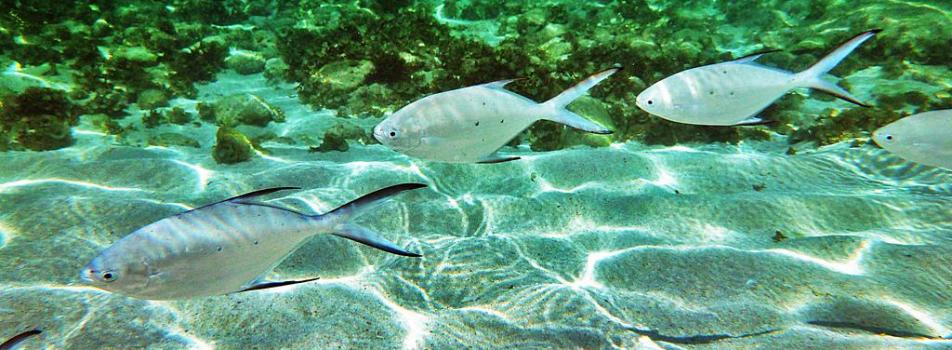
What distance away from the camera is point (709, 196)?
4.32 metres

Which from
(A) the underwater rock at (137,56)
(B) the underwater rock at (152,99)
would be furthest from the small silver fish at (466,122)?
(A) the underwater rock at (137,56)

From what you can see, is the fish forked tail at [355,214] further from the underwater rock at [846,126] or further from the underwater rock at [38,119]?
the underwater rock at [846,126]

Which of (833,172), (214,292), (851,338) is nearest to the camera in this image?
(214,292)

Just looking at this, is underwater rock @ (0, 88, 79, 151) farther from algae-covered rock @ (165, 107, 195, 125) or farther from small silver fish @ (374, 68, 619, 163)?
small silver fish @ (374, 68, 619, 163)

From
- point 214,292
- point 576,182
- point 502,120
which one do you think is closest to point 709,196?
point 576,182

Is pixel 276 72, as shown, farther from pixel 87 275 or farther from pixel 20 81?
pixel 87 275

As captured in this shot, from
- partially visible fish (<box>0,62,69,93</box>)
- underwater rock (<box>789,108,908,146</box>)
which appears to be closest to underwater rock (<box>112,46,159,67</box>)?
partially visible fish (<box>0,62,69,93</box>)

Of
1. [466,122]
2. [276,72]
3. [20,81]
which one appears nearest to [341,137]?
[466,122]

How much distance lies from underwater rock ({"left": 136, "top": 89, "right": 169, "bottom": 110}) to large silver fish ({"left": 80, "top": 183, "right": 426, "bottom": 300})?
6.58m

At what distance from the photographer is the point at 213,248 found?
2068mm

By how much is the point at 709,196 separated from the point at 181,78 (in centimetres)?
887

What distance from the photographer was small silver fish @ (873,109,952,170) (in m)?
2.95

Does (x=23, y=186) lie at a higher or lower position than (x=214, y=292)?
lower

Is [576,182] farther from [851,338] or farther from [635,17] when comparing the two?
[635,17]
